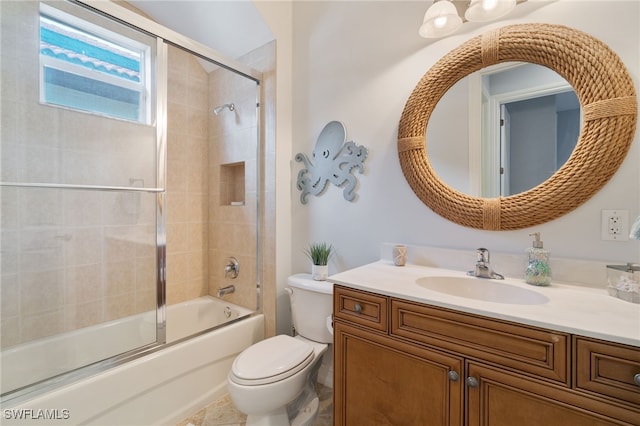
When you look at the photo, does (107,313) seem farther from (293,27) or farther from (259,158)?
(293,27)

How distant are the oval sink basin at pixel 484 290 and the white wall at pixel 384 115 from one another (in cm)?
20

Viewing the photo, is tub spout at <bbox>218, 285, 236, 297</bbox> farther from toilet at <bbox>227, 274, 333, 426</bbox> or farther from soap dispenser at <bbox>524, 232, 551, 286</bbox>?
soap dispenser at <bbox>524, 232, 551, 286</bbox>

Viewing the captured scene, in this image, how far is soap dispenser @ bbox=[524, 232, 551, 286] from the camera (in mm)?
1085

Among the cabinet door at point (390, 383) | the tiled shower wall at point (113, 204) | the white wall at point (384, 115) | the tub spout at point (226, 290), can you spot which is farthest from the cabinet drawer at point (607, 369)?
the tub spout at point (226, 290)

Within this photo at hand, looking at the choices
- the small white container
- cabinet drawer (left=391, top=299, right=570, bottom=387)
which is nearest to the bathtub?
cabinet drawer (left=391, top=299, right=570, bottom=387)

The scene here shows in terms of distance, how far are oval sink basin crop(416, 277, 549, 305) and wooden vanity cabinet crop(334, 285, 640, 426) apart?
283 mm

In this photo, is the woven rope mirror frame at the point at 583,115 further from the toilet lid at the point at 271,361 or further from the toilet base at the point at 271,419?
the toilet base at the point at 271,419

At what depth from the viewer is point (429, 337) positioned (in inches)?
37.0

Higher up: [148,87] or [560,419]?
[148,87]

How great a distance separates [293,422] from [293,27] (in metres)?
2.55

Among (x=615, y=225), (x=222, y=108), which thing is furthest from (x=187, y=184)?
(x=615, y=225)

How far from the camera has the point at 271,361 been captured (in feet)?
4.54

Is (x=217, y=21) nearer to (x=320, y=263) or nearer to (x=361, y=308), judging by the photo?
(x=320, y=263)

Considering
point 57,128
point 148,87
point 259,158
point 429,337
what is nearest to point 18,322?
point 57,128
